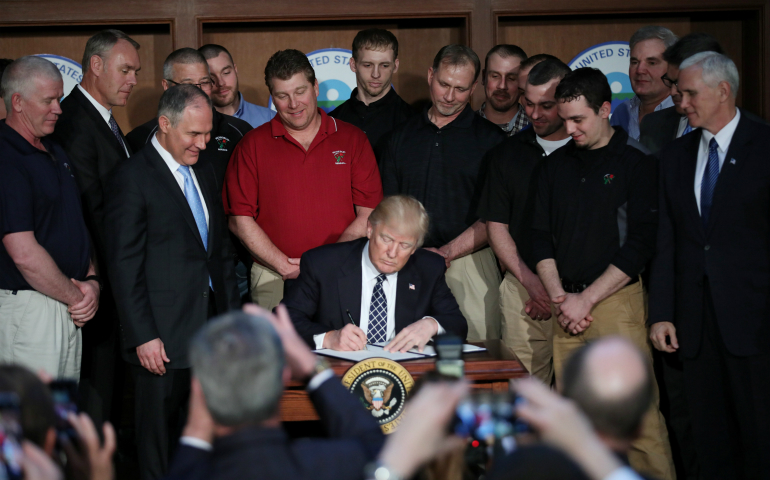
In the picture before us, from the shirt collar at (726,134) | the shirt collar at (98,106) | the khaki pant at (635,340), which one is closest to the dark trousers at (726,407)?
the khaki pant at (635,340)

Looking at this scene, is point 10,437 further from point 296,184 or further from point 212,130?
point 212,130

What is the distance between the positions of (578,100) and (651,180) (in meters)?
0.44

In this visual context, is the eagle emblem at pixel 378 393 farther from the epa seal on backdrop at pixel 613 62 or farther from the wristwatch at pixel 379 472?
the epa seal on backdrop at pixel 613 62

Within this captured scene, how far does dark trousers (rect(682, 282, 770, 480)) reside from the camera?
286 centimetres

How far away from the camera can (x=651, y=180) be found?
318cm

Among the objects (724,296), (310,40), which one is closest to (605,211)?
(724,296)

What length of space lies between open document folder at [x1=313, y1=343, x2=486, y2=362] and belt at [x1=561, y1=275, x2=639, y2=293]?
0.69 m

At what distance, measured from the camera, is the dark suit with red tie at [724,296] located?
286cm

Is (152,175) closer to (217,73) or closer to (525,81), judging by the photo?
(217,73)

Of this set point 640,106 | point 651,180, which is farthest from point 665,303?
point 640,106

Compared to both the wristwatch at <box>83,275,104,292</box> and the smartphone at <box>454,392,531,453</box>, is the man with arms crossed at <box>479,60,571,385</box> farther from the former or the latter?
the smartphone at <box>454,392,531,453</box>

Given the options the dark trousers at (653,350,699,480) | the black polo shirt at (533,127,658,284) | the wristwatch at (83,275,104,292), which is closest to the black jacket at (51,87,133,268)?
the wristwatch at (83,275,104,292)

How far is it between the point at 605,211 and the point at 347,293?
3.66 ft

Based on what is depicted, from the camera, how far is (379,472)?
1372 millimetres
